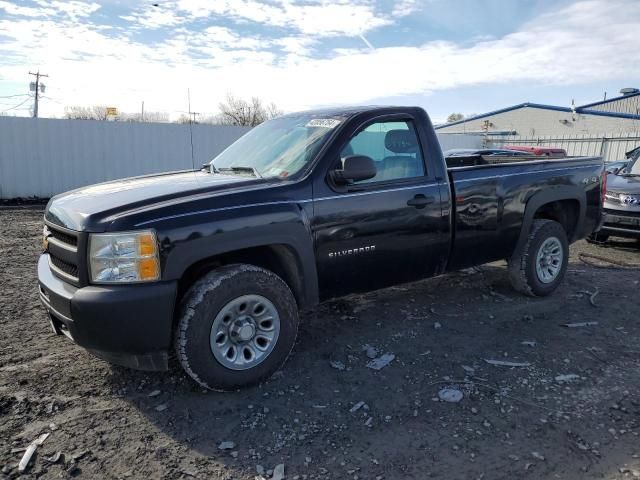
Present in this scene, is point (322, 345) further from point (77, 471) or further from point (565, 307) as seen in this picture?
point (565, 307)

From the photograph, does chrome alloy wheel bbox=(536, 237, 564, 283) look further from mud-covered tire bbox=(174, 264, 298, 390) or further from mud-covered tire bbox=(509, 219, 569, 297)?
mud-covered tire bbox=(174, 264, 298, 390)

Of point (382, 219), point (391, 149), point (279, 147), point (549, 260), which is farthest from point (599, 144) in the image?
point (279, 147)

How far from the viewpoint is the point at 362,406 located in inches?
129

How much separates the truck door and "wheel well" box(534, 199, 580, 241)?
1.93 m

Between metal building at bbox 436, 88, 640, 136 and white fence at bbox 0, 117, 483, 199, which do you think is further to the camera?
metal building at bbox 436, 88, 640, 136

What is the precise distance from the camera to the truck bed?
455 cm

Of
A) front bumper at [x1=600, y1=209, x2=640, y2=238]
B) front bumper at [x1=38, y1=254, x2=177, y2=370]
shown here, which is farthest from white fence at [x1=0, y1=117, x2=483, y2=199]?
front bumper at [x1=38, y1=254, x2=177, y2=370]

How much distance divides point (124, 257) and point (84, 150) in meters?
13.4

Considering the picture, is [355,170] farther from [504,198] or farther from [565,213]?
[565,213]

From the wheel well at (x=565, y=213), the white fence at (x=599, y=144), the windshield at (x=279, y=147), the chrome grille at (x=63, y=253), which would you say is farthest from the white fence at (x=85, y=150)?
the white fence at (x=599, y=144)

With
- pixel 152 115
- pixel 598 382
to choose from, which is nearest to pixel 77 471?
pixel 598 382

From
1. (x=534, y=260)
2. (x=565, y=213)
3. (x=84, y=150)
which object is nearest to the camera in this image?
(x=534, y=260)

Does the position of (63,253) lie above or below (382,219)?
below

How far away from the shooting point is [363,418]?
3150 millimetres
